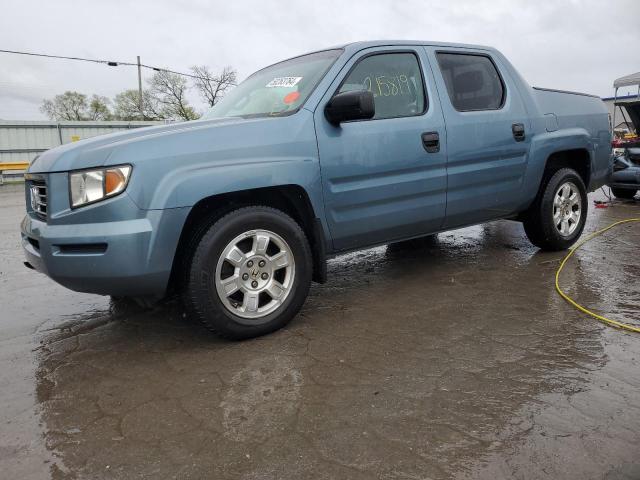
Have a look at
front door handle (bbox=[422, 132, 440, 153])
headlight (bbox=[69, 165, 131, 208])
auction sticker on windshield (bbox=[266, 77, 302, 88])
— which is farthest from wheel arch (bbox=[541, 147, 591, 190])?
headlight (bbox=[69, 165, 131, 208])

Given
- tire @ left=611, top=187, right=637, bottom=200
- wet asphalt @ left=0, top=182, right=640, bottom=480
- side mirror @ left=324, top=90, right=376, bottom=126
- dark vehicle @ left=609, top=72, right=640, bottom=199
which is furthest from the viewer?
tire @ left=611, top=187, right=637, bottom=200

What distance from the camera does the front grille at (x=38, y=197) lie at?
2.76 meters

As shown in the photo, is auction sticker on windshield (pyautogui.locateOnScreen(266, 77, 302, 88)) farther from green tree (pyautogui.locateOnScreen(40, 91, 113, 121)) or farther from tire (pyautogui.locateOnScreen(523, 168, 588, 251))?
green tree (pyautogui.locateOnScreen(40, 91, 113, 121))

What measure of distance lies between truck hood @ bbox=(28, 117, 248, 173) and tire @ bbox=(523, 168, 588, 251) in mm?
3052

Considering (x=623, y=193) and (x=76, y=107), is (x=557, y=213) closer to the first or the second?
(x=623, y=193)

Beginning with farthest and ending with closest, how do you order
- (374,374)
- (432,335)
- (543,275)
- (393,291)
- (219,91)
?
(219,91), (543,275), (393,291), (432,335), (374,374)

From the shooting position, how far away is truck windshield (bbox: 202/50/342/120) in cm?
326

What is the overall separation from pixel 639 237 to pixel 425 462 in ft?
16.6

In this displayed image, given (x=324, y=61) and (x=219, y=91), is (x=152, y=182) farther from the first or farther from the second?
(x=219, y=91)

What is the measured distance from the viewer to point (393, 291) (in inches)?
151

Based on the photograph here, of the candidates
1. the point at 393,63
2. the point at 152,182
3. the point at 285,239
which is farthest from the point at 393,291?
the point at 152,182

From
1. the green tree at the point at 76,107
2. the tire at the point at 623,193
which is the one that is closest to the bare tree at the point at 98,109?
the green tree at the point at 76,107

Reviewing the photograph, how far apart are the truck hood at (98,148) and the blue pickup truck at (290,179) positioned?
0.04 ft

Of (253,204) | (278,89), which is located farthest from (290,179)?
(278,89)
